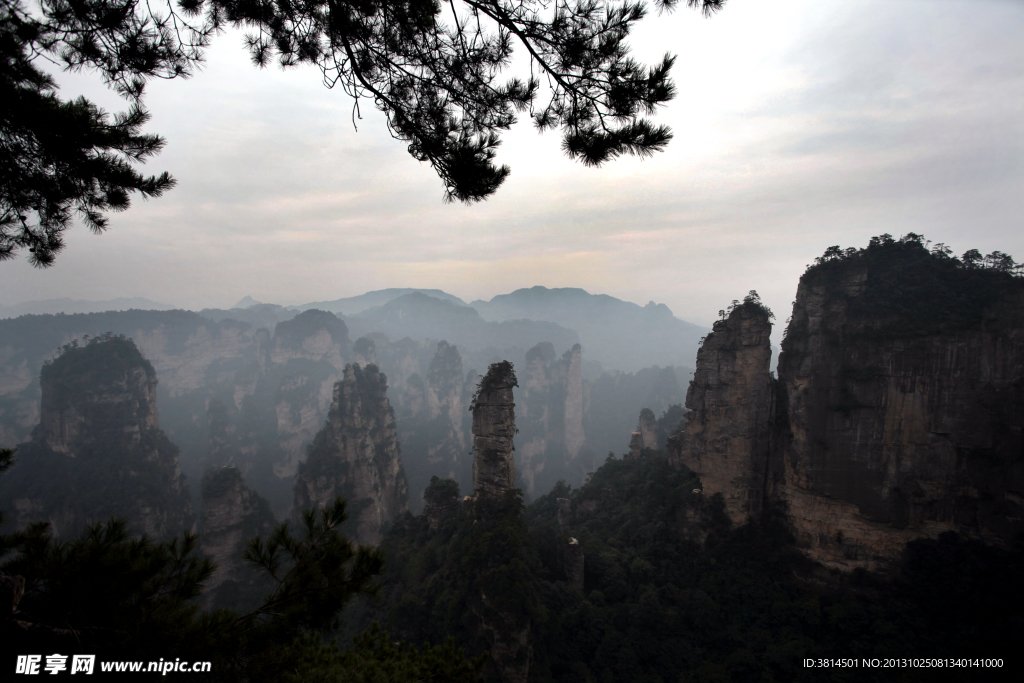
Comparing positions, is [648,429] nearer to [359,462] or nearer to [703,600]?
[703,600]

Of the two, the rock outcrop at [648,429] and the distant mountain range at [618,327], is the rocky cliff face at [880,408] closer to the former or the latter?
the rock outcrop at [648,429]

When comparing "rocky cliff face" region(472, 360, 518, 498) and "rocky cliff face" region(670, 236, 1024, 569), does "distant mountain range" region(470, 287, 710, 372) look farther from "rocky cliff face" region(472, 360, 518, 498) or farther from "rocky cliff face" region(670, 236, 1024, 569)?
"rocky cliff face" region(472, 360, 518, 498)

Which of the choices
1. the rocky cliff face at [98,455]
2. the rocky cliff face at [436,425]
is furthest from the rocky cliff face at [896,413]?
the rocky cliff face at [98,455]

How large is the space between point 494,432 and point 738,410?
10.5 m

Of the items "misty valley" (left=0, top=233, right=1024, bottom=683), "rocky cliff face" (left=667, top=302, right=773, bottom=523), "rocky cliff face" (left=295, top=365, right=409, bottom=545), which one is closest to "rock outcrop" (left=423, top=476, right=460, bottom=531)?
"misty valley" (left=0, top=233, right=1024, bottom=683)

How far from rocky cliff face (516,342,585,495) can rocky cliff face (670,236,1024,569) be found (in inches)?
1402

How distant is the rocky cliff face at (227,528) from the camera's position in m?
21.5

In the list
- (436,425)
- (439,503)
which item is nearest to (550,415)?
(436,425)

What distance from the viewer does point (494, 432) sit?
1689cm

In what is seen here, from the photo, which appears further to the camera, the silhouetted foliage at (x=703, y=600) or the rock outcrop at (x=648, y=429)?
the rock outcrop at (x=648, y=429)

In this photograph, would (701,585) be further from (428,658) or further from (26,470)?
(26,470)

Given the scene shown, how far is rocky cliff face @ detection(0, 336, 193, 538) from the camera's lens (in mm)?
24719

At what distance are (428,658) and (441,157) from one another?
18.2 feet

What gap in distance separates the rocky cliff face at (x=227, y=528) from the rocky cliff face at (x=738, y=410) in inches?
959
